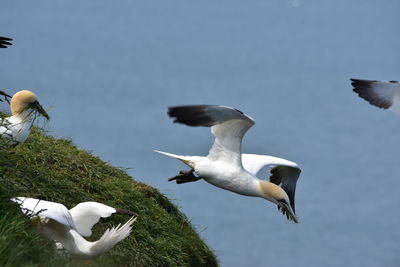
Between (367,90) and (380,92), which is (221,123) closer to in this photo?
(367,90)

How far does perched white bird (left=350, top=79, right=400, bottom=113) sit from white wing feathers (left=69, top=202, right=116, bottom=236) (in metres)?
6.73

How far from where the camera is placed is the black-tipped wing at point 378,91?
41.4ft

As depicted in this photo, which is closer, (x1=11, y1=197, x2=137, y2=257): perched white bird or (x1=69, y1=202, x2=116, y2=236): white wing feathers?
(x1=11, y1=197, x2=137, y2=257): perched white bird

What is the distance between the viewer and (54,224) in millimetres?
6816

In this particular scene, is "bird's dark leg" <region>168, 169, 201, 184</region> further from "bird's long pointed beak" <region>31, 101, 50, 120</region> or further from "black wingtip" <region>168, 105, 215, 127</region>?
"bird's long pointed beak" <region>31, 101, 50, 120</region>

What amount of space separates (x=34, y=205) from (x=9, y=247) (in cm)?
89

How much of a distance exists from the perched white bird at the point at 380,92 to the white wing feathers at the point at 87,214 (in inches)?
265

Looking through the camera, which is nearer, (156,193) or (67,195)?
(67,195)

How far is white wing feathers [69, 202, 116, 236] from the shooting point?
697cm

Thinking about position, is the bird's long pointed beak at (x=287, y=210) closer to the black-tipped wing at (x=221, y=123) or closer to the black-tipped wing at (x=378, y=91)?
the black-tipped wing at (x=221, y=123)

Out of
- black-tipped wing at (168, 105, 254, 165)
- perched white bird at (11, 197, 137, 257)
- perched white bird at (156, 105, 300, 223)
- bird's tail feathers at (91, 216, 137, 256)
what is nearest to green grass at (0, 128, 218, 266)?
perched white bird at (11, 197, 137, 257)

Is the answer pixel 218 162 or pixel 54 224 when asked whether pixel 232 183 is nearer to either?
pixel 218 162

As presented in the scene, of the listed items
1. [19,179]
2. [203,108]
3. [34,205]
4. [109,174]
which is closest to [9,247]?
[34,205]

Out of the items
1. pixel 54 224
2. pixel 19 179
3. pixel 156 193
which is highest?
pixel 156 193
